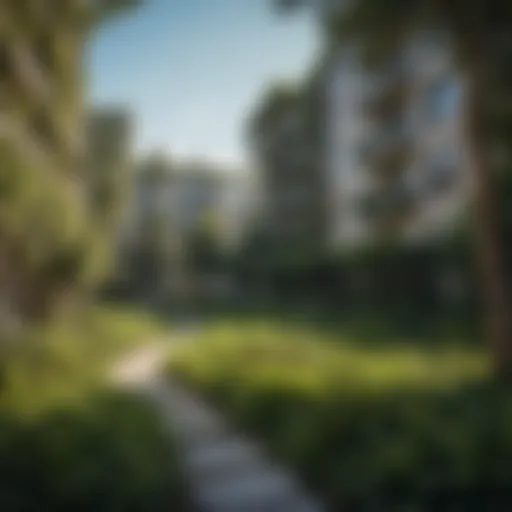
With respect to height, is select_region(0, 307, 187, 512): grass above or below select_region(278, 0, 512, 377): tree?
below

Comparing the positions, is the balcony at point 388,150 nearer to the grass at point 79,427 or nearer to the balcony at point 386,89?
the balcony at point 386,89

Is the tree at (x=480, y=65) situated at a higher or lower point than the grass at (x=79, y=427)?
higher

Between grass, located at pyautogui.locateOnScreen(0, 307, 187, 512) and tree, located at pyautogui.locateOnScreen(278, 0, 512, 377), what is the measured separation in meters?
1.35

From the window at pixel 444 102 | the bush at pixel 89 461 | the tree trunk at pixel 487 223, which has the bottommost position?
the bush at pixel 89 461

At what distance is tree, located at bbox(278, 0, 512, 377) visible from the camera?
7.36ft

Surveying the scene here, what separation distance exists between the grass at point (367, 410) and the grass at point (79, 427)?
0.22 metres

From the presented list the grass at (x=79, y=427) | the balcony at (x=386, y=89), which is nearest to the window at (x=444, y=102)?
the balcony at (x=386, y=89)

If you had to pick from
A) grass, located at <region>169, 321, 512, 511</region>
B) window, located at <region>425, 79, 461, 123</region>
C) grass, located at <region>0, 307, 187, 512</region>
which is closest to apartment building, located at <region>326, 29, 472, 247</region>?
→ window, located at <region>425, 79, 461, 123</region>

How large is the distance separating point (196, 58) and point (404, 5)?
1.08 m

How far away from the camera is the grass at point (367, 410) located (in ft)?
6.16

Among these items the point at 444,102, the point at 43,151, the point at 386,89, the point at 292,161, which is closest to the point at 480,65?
the point at 444,102

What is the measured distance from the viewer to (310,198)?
93.7 inches

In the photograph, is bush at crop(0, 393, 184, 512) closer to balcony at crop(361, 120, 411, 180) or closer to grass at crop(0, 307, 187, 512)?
grass at crop(0, 307, 187, 512)

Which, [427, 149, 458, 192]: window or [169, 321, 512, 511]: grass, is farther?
[427, 149, 458, 192]: window
